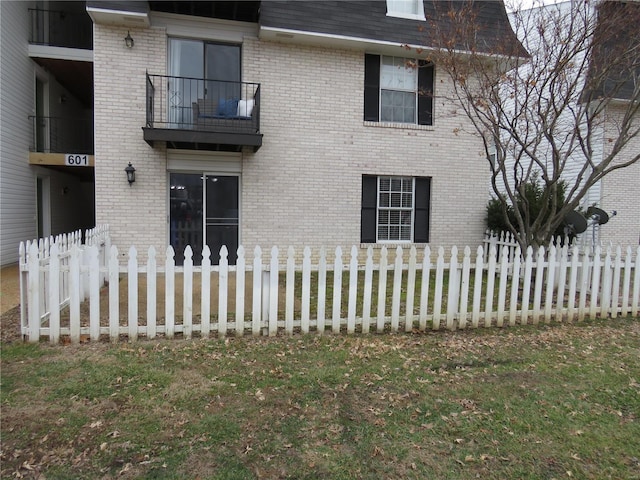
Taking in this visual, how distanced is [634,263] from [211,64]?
949cm

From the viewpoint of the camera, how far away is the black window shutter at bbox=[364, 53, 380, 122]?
1141 cm

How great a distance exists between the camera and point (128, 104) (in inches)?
391

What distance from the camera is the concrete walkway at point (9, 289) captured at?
676 cm

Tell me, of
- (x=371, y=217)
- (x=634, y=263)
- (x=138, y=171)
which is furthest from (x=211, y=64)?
(x=634, y=263)

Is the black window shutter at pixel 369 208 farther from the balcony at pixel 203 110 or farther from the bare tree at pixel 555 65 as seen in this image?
the bare tree at pixel 555 65

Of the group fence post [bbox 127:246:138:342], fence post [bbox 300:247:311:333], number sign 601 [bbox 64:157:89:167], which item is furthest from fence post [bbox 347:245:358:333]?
number sign 601 [bbox 64:157:89:167]

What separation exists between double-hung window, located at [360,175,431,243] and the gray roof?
3.49 meters

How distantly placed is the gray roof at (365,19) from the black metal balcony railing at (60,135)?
24.4ft

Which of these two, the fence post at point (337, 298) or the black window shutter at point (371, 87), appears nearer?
the fence post at point (337, 298)

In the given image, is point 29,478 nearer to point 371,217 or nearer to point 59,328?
point 59,328

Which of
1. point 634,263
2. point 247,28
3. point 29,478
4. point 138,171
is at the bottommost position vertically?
point 29,478

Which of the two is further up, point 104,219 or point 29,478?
point 104,219

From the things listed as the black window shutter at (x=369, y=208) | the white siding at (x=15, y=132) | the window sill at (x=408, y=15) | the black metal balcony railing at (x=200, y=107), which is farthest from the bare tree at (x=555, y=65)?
the white siding at (x=15, y=132)

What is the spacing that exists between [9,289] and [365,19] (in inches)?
384
